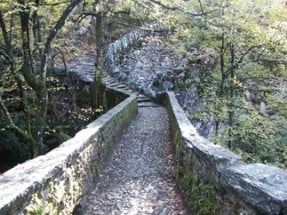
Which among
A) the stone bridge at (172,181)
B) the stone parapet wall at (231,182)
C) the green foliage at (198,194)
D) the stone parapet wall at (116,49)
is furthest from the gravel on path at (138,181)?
the stone parapet wall at (116,49)

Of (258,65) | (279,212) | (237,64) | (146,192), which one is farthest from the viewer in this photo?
(258,65)

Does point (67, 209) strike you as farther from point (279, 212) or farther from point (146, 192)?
point (279, 212)

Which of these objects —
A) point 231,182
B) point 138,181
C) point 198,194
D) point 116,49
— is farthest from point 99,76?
point 116,49

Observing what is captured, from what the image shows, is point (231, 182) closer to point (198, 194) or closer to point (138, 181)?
point (198, 194)

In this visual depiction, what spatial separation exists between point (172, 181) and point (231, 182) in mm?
3259

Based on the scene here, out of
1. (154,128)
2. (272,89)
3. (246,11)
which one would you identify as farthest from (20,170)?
(272,89)

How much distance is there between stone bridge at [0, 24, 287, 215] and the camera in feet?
9.20

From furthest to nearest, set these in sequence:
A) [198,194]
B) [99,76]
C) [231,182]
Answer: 1. [99,76]
2. [198,194]
3. [231,182]

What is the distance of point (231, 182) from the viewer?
3.19 meters

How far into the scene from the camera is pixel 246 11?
10.2 m

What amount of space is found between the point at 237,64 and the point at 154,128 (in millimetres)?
3486

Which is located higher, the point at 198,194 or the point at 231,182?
the point at 231,182

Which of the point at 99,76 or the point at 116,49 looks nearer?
the point at 99,76

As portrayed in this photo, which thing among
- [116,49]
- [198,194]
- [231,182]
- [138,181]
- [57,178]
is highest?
[116,49]
